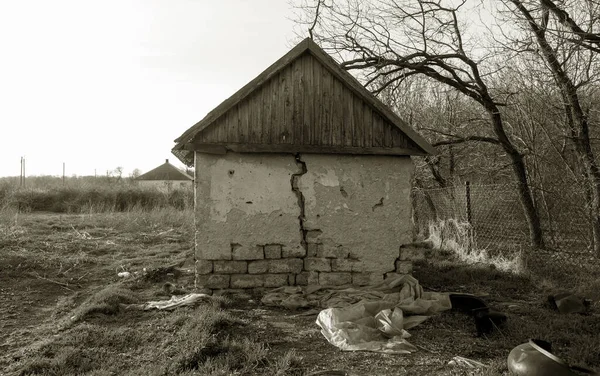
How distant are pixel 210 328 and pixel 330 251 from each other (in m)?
2.73

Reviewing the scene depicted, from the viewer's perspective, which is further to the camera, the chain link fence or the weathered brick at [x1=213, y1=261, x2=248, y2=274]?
the chain link fence

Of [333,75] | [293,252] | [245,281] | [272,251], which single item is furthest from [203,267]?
[333,75]

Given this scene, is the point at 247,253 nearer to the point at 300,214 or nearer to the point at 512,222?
the point at 300,214

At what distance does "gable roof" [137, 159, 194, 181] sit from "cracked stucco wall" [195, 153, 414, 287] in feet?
114

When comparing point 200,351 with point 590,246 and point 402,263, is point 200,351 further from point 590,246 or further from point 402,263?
point 590,246

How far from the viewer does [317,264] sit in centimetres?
801

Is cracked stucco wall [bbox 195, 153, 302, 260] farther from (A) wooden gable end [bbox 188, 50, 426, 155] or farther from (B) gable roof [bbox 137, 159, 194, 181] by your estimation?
(B) gable roof [bbox 137, 159, 194, 181]

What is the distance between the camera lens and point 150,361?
517 cm

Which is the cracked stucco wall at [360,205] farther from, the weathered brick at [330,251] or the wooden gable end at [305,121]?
the wooden gable end at [305,121]

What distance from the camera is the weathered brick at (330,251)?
8.02m

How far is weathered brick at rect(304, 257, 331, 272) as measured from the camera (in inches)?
315

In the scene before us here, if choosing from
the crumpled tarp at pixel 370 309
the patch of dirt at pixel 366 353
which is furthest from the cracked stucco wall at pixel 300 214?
the patch of dirt at pixel 366 353

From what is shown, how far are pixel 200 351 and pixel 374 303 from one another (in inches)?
110

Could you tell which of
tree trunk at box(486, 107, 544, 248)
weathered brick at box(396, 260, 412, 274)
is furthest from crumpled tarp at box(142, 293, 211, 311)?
tree trunk at box(486, 107, 544, 248)
